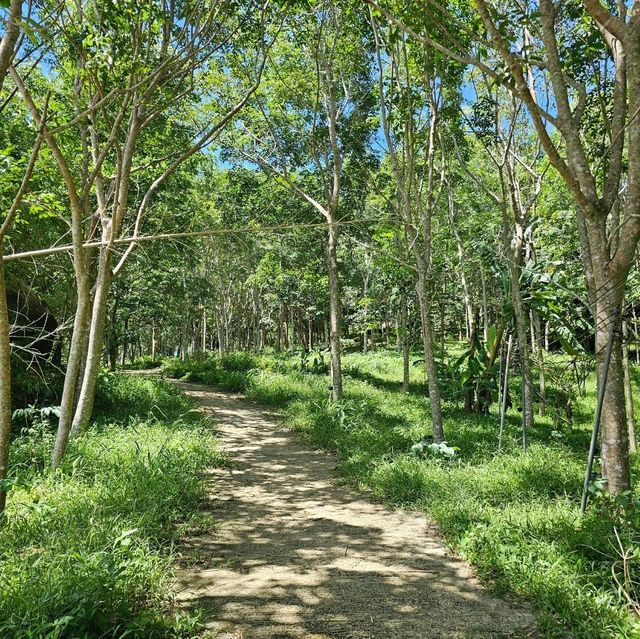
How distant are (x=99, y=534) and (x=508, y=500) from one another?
12.9ft

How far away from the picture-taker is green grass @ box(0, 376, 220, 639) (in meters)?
2.74

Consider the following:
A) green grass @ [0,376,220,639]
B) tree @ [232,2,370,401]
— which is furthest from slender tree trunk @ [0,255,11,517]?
tree @ [232,2,370,401]

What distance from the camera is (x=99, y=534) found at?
12.3ft

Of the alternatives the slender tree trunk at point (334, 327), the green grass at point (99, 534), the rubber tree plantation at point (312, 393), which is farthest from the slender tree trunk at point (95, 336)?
the slender tree trunk at point (334, 327)


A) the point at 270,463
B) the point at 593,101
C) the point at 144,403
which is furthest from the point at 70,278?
the point at 593,101

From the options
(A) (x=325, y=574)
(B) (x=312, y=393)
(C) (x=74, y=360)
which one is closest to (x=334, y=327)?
(B) (x=312, y=393)

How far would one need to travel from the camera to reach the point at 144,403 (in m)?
10.4

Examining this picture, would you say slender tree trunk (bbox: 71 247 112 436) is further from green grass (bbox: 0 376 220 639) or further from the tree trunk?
the tree trunk

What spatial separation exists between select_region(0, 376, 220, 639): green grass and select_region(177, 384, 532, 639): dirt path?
1.10 feet

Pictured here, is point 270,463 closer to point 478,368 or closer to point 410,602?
point 410,602

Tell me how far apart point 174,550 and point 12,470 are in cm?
260

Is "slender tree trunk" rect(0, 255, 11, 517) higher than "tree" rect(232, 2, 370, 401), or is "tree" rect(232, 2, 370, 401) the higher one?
"tree" rect(232, 2, 370, 401)

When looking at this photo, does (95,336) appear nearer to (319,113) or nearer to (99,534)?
(99,534)

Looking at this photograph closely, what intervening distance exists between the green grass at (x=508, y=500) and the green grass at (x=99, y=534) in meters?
2.29
